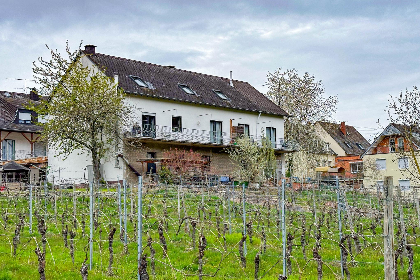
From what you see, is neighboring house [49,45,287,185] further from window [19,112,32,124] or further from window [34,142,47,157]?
window [19,112,32,124]

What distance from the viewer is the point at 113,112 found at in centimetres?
2967

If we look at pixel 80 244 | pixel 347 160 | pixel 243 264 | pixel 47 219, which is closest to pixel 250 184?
pixel 47 219

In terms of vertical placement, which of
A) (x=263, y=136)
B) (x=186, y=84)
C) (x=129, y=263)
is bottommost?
(x=129, y=263)

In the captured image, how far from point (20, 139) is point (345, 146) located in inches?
1464

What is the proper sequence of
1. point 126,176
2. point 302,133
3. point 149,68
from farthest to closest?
point 302,133 → point 149,68 → point 126,176

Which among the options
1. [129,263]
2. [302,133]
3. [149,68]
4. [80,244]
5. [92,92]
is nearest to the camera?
[129,263]

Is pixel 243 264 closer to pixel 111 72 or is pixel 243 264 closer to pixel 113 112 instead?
pixel 113 112

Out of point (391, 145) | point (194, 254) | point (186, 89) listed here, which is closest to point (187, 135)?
point (186, 89)

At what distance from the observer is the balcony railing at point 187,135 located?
33438 millimetres

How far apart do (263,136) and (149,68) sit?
32.9 ft

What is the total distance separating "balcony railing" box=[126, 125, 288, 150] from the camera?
33.4 metres

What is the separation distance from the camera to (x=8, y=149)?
4175 centimetres

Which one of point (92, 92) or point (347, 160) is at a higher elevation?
point (92, 92)

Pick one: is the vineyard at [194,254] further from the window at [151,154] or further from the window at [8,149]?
the window at [8,149]
